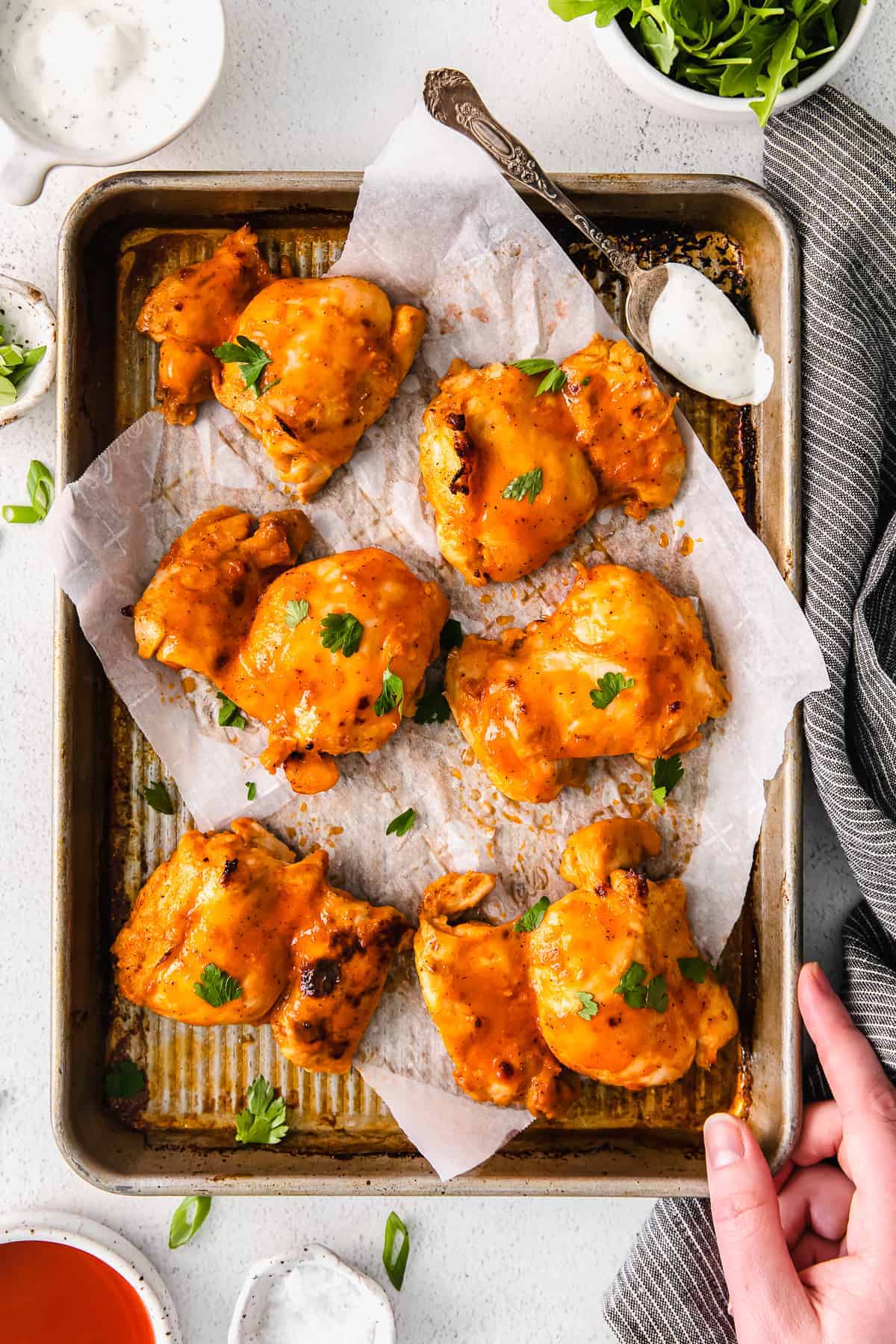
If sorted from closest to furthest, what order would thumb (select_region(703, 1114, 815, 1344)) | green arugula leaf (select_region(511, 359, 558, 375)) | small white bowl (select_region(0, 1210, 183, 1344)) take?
thumb (select_region(703, 1114, 815, 1344)) → green arugula leaf (select_region(511, 359, 558, 375)) → small white bowl (select_region(0, 1210, 183, 1344))

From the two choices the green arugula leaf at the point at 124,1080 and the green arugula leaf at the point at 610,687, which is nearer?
the green arugula leaf at the point at 610,687

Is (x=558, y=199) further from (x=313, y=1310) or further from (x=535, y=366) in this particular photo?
(x=313, y=1310)

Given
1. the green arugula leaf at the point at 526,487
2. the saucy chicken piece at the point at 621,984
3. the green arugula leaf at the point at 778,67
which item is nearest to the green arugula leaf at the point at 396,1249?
the saucy chicken piece at the point at 621,984

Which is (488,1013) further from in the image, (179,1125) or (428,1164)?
(179,1125)

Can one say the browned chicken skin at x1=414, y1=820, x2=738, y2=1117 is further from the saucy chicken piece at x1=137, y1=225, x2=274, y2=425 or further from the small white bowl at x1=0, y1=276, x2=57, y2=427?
the small white bowl at x1=0, y1=276, x2=57, y2=427

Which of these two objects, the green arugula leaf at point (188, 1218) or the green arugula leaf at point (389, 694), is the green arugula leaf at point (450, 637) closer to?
the green arugula leaf at point (389, 694)

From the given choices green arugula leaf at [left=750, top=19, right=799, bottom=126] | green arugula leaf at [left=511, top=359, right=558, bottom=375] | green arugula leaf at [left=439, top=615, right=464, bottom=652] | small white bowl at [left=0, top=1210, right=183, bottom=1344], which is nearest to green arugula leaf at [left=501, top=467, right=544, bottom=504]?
green arugula leaf at [left=511, top=359, right=558, bottom=375]
